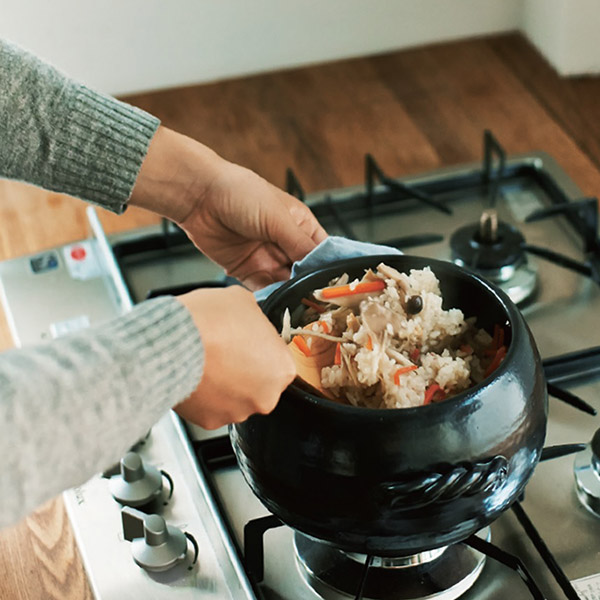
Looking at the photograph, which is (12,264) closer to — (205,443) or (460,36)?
(205,443)

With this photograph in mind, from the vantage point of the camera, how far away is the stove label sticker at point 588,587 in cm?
79

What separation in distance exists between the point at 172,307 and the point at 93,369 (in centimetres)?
8

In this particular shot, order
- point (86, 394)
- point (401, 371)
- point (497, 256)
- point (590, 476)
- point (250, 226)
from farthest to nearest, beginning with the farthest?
point (497, 256), point (250, 226), point (590, 476), point (401, 371), point (86, 394)

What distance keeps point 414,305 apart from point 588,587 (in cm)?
27

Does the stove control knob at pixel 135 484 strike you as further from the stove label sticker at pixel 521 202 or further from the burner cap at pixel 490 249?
the stove label sticker at pixel 521 202

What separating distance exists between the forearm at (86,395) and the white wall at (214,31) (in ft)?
3.45

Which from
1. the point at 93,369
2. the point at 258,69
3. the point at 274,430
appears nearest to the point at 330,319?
the point at 274,430

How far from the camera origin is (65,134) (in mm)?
901

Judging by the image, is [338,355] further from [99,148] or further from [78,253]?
[78,253]

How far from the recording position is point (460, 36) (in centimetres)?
171

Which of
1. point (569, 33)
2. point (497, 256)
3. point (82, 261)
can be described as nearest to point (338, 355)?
point (497, 256)

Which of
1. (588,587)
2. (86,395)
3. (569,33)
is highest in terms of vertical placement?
(86,395)

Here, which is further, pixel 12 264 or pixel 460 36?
pixel 460 36

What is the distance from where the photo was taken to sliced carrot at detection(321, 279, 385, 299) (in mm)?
801
